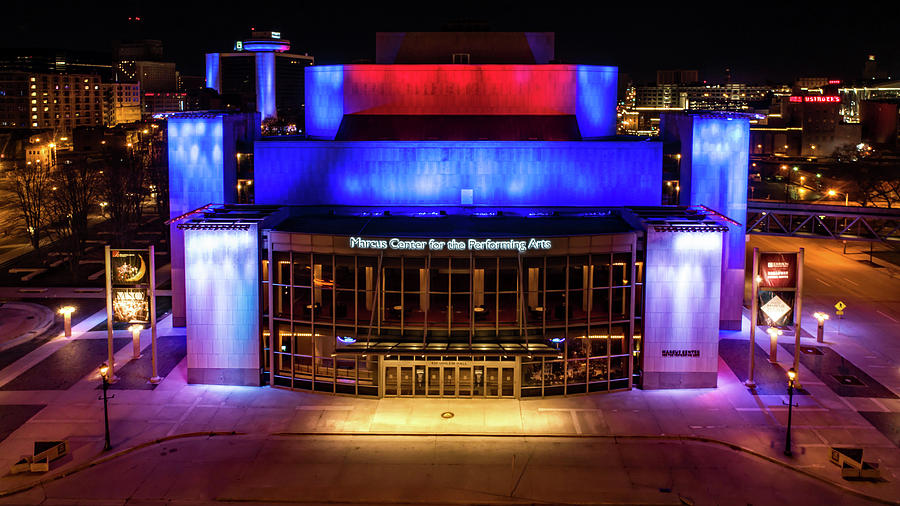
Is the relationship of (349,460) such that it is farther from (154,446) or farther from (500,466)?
(154,446)

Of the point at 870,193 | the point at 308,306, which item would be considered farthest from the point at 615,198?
the point at 870,193

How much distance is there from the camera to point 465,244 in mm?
40625

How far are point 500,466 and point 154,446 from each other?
49.5 ft

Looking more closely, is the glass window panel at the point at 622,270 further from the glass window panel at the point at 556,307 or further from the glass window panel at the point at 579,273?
the glass window panel at the point at 556,307

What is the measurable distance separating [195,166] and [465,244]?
71.7 feet

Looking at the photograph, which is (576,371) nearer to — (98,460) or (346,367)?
(346,367)

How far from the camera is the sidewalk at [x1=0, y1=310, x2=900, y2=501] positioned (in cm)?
3544

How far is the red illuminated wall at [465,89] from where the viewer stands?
56.6 metres

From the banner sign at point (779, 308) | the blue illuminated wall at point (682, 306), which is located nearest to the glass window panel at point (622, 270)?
the blue illuminated wall at point (682, 306)

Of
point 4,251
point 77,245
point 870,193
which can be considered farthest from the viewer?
point 870,193

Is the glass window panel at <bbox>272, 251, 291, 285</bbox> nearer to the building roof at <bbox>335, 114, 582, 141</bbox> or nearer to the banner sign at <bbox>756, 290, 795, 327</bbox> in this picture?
the building roof at <bbox>335, 114, 582, 141</bbox>

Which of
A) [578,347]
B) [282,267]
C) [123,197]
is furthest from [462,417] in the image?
[123,197]

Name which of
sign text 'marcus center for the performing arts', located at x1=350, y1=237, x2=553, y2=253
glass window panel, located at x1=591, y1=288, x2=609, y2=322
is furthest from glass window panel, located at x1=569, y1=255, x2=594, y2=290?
sign text 'marcus center for the performing arts', located at x1=350, y1=237, x2=553, y2=253

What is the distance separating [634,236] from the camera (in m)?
42.5
